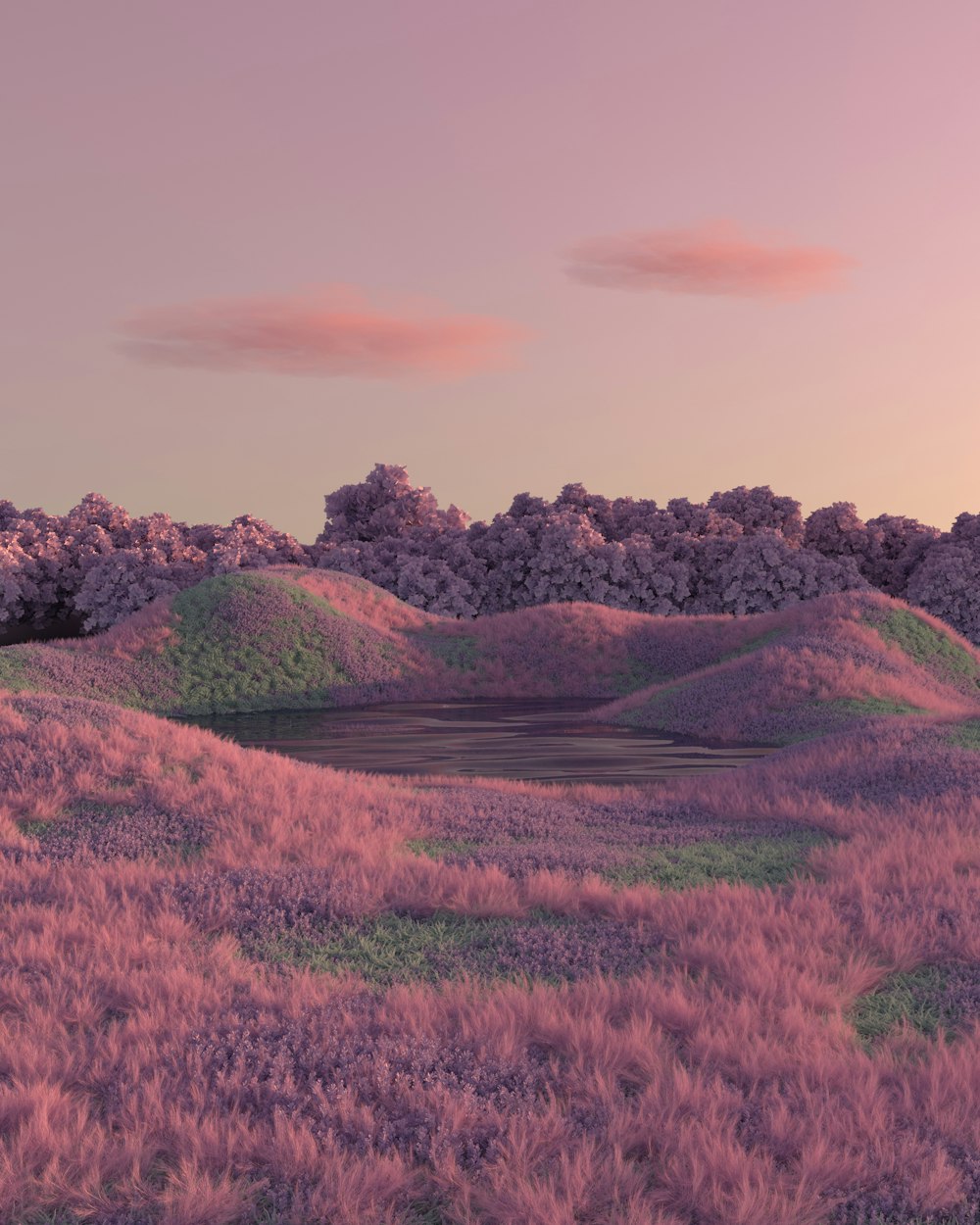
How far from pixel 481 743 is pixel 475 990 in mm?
18685

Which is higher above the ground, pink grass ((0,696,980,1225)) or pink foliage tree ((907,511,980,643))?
pink foliage tree ((907,511,980,643))

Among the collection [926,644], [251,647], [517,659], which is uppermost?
[926,644]

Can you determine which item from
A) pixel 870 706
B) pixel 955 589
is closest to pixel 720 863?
pixel 870 706

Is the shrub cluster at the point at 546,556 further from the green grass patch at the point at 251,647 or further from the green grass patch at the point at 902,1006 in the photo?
the green grass patch at the point at 902,1006

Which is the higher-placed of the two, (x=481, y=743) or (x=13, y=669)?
(x=13, y=669)

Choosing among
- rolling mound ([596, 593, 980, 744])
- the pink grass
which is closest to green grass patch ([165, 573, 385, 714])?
rolling mound ([596, 593, 980, 744])

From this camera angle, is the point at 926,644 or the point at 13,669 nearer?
the point at 13,669

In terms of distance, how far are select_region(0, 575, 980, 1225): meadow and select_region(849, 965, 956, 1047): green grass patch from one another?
3cm

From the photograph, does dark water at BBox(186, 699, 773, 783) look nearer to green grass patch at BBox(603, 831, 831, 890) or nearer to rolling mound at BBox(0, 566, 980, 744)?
rolling mound at BBox(0, 566, 980, 744)

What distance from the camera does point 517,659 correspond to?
42875 mm

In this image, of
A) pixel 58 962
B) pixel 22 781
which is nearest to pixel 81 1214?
pixel 58 962

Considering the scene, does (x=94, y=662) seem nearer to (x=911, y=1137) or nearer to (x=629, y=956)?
(x=629, y=956)

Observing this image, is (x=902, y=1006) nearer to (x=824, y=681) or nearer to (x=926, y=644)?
(x=824, y=681)

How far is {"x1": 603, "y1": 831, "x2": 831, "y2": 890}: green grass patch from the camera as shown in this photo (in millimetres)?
11078
